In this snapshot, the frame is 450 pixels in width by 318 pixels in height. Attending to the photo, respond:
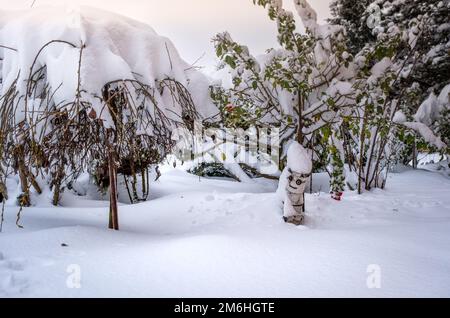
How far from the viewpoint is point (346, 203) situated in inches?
165

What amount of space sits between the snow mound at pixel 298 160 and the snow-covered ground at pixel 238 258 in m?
0.61

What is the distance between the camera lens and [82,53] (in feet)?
8.50

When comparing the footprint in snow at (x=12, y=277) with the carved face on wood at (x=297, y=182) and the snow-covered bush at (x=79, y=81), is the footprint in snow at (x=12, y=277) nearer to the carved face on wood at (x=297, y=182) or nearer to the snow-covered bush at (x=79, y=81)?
the snow-covered bush at (x=79, y=81)

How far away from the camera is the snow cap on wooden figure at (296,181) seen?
3.23 m

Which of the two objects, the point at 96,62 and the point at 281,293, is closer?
the point at 281,293

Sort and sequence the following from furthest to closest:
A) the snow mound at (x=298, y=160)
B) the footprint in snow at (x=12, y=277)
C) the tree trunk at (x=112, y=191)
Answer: the snow mound at (x=298, y=160), the tree trunk at (x=112, y=191), the footprint in snow at (x=12, y=277)

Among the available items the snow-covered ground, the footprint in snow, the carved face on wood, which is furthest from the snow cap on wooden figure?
the footprint in snow

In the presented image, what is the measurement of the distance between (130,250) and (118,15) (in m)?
2.53

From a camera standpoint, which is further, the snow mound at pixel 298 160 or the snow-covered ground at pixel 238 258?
the snow mound at pixel 298 160

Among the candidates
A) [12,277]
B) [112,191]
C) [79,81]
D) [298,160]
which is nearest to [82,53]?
[79,81]

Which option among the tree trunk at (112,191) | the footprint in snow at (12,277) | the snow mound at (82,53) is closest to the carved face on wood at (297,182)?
the snow mound at (82,53)

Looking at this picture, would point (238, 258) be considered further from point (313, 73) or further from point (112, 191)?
point (313, 73)

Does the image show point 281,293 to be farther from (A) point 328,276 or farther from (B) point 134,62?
(B) point 134,62
